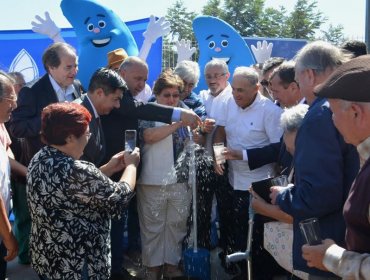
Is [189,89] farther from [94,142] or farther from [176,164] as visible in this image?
[94,142]

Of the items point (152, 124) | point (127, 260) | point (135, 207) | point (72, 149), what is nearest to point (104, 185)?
point (72, 149)

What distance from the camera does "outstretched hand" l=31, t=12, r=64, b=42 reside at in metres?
6.41

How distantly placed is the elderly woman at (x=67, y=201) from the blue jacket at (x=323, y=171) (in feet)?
2.94

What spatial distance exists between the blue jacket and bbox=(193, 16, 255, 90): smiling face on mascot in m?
4.81

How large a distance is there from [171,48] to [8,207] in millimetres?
7919

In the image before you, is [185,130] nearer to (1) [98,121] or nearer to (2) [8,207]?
(1) [98,121]

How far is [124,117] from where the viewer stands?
3656 mm

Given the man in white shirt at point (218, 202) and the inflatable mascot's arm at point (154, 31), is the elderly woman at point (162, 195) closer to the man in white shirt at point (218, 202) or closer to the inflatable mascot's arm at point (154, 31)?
the man in white shirt at point (218, 202)

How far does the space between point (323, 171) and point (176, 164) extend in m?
1.95

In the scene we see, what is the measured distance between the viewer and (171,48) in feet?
34.0

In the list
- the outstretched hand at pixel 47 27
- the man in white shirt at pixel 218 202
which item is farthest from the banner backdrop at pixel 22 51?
the man in white shirt at pixel 218 202

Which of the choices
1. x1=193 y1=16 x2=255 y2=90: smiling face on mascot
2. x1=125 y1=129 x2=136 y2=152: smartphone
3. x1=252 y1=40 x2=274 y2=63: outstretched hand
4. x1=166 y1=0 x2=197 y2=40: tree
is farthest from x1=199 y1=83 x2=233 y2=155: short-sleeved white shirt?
x1=166 y1=0 x2=197 y2=40: tree

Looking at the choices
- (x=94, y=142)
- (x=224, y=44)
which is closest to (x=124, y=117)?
(x=94, y=142)

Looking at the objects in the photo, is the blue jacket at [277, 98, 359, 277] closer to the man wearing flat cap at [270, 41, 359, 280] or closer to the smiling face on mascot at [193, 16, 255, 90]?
the man wearing flat cap at [270, 41, 359, 280]
